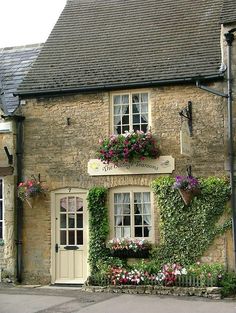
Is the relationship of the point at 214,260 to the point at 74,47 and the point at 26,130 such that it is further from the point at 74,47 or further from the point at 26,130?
the point at 74,47

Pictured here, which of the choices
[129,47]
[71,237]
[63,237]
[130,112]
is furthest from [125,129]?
[63,237]

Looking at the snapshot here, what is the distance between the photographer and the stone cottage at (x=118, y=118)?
1377 centimetres

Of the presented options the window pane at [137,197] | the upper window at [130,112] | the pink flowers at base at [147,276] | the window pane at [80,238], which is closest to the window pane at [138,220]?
the window pane at [137,197]

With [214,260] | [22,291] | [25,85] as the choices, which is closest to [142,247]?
[214,260]

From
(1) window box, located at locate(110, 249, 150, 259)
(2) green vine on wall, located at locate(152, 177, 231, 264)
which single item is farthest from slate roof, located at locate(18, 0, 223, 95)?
(1) window box, located at locate(110, 249, 150, 259)

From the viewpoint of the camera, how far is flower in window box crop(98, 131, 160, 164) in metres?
13.8

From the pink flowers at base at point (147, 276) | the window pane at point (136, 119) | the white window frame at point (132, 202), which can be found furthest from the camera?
the window pane at point (136, 119)

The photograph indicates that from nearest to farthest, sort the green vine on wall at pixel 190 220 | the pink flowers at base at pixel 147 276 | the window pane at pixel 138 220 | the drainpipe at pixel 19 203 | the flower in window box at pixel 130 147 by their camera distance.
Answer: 1. the pink flowers at base at pixel 147 276
2. the green vine on wall at pixel 190 220
3. the flower in window box at pixel 130 147
4. the window pane at pixel 138 220
5. the drainpipe at pixel 19 203

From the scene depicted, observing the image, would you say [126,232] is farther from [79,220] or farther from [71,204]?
[71,204]

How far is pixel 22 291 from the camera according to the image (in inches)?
541

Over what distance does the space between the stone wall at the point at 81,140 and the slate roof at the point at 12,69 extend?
0.99 meters

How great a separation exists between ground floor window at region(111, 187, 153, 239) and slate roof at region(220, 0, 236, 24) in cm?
475

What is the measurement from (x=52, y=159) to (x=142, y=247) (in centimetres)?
354

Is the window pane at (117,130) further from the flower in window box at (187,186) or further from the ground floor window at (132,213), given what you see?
the flower in window box at (187,186)
